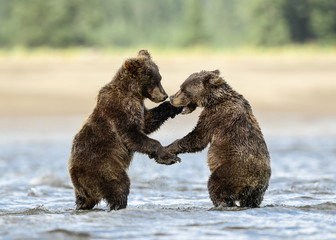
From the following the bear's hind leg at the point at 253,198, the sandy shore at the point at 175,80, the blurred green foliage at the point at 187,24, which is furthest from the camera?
the blurred green foliage at the point at 187,24

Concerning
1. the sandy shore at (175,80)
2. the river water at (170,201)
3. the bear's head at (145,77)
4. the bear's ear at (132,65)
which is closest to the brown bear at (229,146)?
the river water at (170,201)

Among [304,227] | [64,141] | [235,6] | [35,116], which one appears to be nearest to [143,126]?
[304,227]

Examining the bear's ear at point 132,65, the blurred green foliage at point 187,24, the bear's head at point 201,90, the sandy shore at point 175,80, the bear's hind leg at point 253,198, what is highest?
the blurred green foliage at point 187,24

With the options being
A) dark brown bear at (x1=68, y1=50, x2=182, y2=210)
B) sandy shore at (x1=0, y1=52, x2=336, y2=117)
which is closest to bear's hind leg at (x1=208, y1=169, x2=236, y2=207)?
dark brown bear at (x1=68, y1=50, x2=182, y2=210)

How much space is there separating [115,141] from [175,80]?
17.1 metres

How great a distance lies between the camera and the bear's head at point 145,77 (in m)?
6.57

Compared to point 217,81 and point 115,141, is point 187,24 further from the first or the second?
point 115,141

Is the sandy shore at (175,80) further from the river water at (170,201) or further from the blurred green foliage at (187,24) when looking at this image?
the blurred green foliage at (187,24)

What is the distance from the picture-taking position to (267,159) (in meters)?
6.47

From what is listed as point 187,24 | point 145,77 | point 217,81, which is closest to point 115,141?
point 145,77

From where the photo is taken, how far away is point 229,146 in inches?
250

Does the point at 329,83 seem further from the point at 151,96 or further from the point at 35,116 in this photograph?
the point at 151,96

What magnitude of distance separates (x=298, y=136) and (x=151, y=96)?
10.4m

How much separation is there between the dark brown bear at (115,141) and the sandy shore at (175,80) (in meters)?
14.5
